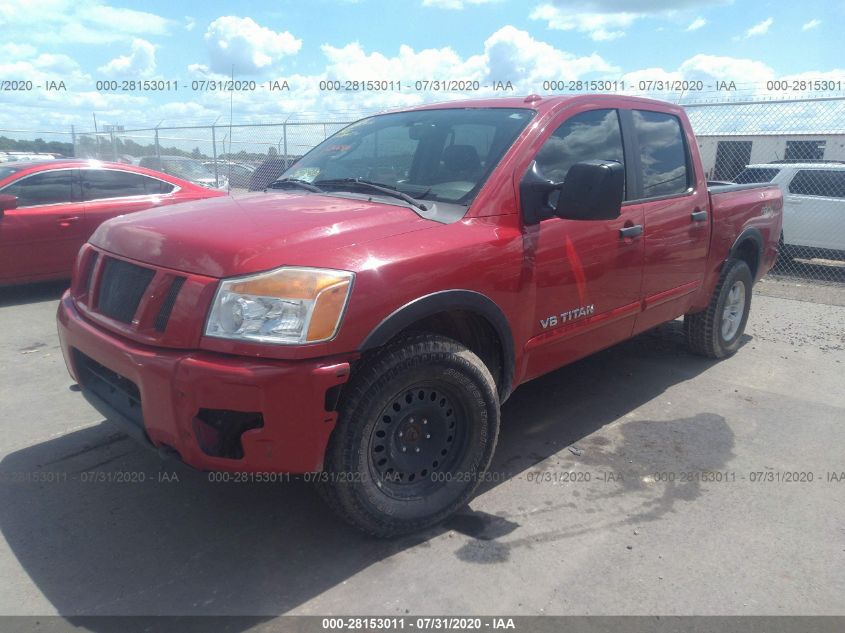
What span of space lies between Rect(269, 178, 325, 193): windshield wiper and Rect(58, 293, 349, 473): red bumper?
1468 mm

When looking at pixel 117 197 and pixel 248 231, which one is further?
pixel 117 197

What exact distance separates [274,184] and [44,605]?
2487 millimetres

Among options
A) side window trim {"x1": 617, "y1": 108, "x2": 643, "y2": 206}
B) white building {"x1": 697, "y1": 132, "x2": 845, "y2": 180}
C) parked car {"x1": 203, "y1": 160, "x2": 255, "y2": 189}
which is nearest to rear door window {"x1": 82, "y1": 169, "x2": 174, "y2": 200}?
side window trim {"x1": 617, "y1": 108, "x2": 643, "y2": 206}

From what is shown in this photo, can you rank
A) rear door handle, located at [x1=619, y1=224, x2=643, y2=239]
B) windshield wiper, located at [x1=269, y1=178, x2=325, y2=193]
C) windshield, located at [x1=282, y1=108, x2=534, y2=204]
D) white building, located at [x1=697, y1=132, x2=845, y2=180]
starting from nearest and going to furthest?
windshield, located at [x1=282, y1=108, x2=534, y2=204] → windshield wiper, located at [x1=269, y1=178, x2=325, y2=193] → rear door handle, located at [x1=619, y1=224, x2=643, y2=239] → white building, located at [x1=697, y1=132, x2=845, y2=180]

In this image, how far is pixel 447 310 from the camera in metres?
2.94

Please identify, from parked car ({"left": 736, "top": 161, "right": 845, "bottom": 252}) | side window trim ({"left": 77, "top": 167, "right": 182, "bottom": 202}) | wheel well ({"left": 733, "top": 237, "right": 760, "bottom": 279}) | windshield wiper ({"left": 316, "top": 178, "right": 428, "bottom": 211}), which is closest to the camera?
windshield wiper ({"left": 316, "top": 178, "right": 428, "bottom": 211})

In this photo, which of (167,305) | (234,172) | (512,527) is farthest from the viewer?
Result: (234,172)

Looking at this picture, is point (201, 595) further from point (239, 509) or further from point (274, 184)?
point (274, 184)

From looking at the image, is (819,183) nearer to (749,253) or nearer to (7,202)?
(749,253)

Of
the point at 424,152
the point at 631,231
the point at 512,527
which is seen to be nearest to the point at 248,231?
the point at 424,152

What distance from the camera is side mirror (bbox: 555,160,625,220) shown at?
312cm

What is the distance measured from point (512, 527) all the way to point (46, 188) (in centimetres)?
655

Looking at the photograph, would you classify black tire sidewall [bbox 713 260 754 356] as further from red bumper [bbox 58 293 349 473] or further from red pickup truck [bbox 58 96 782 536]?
red bumper [bbox 58 293 349 473]

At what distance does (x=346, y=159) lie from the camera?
3977 mm
